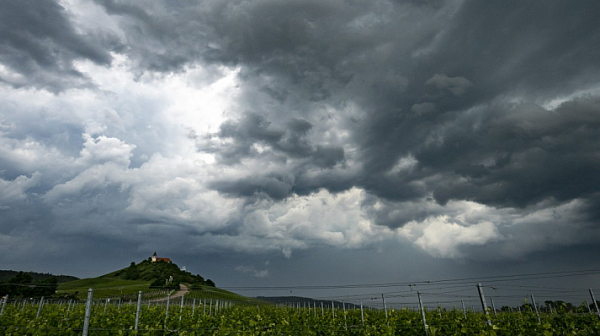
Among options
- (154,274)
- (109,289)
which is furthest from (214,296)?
(154,274)

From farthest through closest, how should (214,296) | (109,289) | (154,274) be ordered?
(154,274)
(214,296)
(109,289)

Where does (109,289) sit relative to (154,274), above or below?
below

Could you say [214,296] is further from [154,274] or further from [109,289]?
[154,274]

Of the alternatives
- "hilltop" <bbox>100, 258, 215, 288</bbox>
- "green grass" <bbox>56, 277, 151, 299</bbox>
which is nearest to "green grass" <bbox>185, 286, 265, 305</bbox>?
"green grass" <bbox>56, 277, 151, 299</bbox>

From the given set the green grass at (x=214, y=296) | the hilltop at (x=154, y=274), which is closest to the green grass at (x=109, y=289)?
the green grass at (x=214, y=296)

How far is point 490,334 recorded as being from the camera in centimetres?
1113

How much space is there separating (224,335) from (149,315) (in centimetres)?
927

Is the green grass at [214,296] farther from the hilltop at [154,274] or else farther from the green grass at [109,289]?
the hilltop at [154,274]

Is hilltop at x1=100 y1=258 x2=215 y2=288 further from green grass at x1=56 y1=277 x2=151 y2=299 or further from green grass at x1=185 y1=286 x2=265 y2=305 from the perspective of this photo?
green grass at x1=185 y1=286 x2=265 y2=305

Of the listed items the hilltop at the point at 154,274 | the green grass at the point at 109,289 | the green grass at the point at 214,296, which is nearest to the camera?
the green grass at the point at 109,289

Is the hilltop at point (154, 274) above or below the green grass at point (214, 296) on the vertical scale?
above

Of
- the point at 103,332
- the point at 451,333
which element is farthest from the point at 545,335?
the point at 103,332

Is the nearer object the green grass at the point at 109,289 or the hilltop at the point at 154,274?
the green grass at the point at 109,289

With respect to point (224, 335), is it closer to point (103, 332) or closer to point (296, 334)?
point (296, 334)
